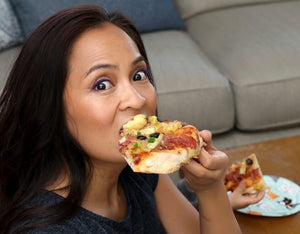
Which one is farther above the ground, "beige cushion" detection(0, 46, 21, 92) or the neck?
the neck

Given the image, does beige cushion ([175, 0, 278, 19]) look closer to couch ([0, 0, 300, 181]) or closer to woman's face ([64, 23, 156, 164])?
couch ([0, 0, 300, 181])

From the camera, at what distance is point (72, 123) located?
115 centimetres

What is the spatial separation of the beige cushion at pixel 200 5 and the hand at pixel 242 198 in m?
1.89

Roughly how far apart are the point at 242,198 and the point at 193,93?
37.0 inches

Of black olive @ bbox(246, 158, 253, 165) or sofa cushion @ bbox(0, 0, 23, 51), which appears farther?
sofa cushion @ bbox(0, 0, 23, 51)

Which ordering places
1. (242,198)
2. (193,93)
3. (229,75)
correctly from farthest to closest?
(229,75) < (193,93) < (242,198)

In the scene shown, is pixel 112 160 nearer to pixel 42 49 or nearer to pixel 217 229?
pixel 42 49

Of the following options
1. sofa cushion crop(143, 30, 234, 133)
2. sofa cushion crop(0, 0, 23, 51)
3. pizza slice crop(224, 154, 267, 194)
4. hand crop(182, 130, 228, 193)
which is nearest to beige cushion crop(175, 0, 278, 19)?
sofa cushion crop(143, 30, 234, 133)

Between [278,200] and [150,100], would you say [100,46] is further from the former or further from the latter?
[278,200]

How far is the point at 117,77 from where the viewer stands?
3.66ft

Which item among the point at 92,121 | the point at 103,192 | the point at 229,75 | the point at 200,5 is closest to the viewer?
the point at 92,121

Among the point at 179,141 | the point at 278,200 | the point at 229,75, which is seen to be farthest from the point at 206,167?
the point at 229,75

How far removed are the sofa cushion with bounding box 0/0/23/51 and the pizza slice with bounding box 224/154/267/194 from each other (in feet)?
4.98

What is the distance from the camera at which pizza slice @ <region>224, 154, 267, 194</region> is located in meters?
1.45
